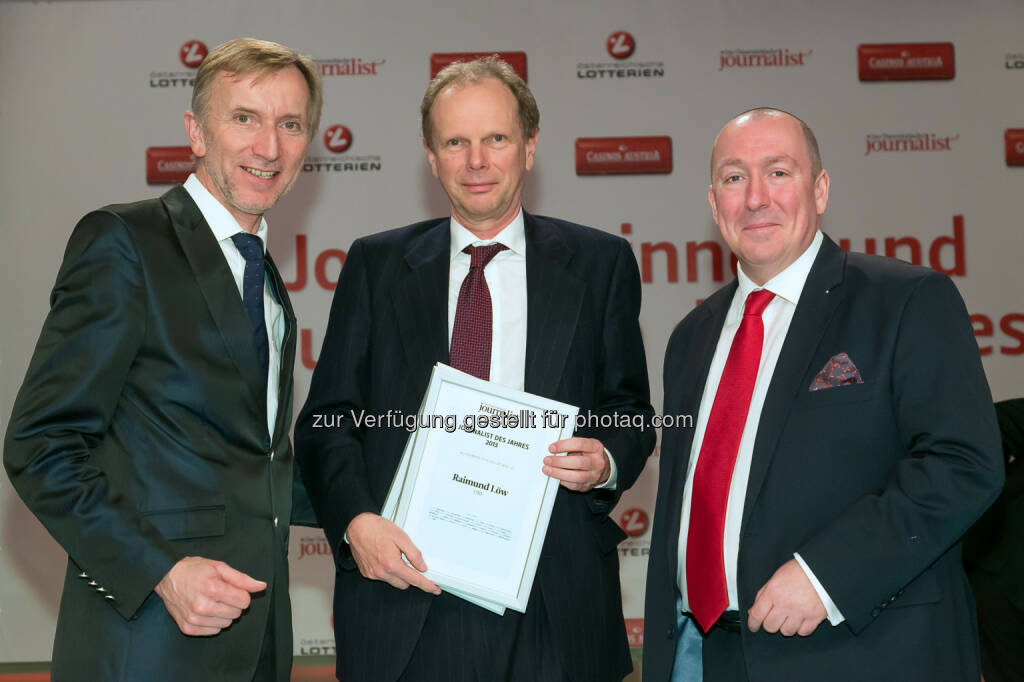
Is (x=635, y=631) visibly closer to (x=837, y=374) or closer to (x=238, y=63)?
(x=837, y=374)

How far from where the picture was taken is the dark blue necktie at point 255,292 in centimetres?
231

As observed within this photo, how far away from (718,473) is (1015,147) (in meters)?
4.83

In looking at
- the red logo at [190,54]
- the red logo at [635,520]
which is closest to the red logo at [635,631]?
the red logo at [635,520]

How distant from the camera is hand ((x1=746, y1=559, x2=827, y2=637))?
6.51ft

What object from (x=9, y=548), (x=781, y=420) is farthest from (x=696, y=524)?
(x=9, y=548)

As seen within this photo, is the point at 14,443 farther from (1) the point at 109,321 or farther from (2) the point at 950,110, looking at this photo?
(2) the point at 950,110

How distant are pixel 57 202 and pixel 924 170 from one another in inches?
217

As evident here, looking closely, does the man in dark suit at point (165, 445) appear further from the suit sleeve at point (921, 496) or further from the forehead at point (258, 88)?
the suit sleeve at point (921, 496)

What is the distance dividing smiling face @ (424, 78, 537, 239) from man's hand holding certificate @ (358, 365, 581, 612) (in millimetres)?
551

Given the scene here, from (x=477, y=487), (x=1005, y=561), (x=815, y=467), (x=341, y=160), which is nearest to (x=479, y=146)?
(x=477, y=487)

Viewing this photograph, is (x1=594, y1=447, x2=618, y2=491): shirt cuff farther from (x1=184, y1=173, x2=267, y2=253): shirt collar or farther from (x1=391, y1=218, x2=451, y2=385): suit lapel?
(x1=184, y1=173, x2=267, y2=253): shirt collar

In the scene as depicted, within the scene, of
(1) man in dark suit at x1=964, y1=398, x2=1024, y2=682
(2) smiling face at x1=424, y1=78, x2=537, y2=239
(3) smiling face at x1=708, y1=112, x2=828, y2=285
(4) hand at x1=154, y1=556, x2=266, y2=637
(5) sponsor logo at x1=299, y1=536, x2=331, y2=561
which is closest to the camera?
(4) hand at x1=154, y1=556, x2=266, y2=637

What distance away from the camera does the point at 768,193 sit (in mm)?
2465

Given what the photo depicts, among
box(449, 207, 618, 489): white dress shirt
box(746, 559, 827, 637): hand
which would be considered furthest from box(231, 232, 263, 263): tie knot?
box(746, 559, 827, 637): hand
